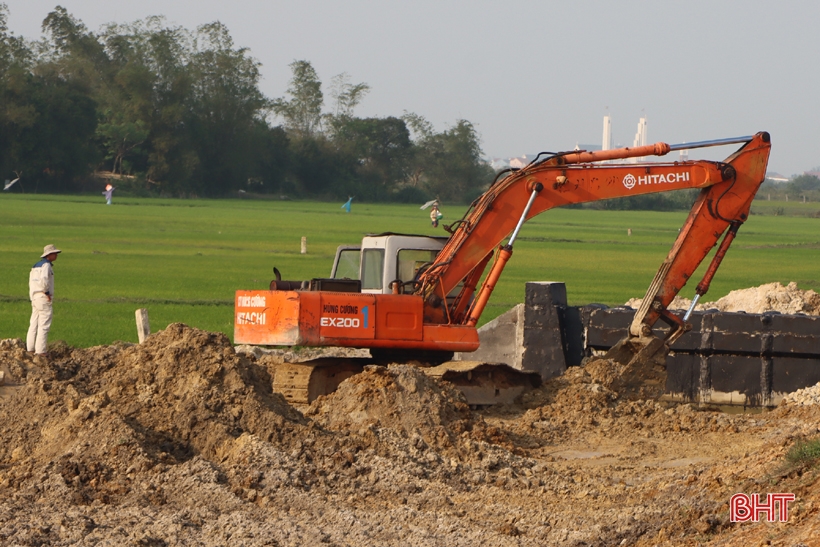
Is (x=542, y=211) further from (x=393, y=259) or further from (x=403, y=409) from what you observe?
(x=403, y=409)

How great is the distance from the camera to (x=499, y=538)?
8.12 metres

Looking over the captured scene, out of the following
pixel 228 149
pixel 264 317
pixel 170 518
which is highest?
pixel 228 149

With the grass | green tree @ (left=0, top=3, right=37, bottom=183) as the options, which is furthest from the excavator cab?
green tree @ (left=0, top=3, right=37, bottom=183)

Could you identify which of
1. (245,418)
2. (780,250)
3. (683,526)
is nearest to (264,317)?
(245,418)

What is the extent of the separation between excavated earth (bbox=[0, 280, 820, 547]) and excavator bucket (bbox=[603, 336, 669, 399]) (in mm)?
134

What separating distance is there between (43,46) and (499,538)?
142676 mm

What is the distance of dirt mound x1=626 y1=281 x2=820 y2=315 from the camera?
1930 cm

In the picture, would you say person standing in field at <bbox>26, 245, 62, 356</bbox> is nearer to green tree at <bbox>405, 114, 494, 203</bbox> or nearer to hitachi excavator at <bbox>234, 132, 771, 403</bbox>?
hitachi excavator at <bbox>234, 132, 771, 403</bbox>

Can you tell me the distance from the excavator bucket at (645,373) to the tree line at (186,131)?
95.2m

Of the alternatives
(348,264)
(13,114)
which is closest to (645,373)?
(348,264)

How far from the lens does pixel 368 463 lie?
33.0 ft

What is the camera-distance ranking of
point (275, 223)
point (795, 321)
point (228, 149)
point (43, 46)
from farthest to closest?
point (43, 46), point (228, 149), point (275, 223), point (795, 321)

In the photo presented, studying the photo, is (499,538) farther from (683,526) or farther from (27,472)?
(27,472)

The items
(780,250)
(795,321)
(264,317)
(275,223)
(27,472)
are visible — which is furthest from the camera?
(275,223)
